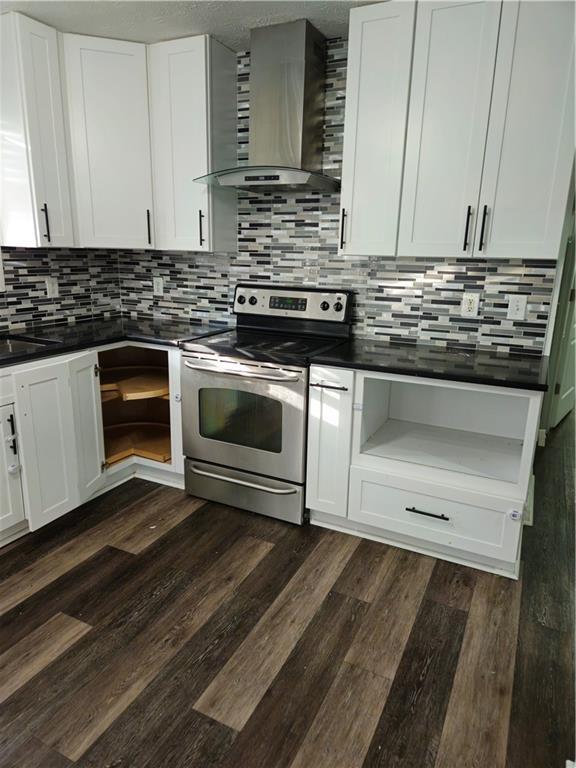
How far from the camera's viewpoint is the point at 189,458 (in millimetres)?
2789

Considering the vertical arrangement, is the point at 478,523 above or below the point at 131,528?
above

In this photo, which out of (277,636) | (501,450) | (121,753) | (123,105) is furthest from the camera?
(123,105)

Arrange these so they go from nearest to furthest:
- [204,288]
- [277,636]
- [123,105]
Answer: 1. [277,636]
2. [123,105]
3. [204,288]

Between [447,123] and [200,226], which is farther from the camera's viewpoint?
[200,226]

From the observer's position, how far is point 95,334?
2777 millimetres

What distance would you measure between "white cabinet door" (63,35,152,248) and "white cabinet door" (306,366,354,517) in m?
1.43

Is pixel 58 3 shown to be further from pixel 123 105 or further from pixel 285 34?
pixel 285 34

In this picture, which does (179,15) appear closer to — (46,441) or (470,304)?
(470,304)

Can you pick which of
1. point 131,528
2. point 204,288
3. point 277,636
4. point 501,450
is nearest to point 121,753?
point 277,636

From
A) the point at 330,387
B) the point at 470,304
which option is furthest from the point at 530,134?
the point at 330,387

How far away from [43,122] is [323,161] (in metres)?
1.46

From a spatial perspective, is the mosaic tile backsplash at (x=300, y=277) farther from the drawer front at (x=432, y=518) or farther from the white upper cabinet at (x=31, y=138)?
the drawer front at (x=432, y=518)

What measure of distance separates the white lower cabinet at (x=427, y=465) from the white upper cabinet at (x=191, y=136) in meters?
1.18

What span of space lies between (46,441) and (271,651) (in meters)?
1.38
